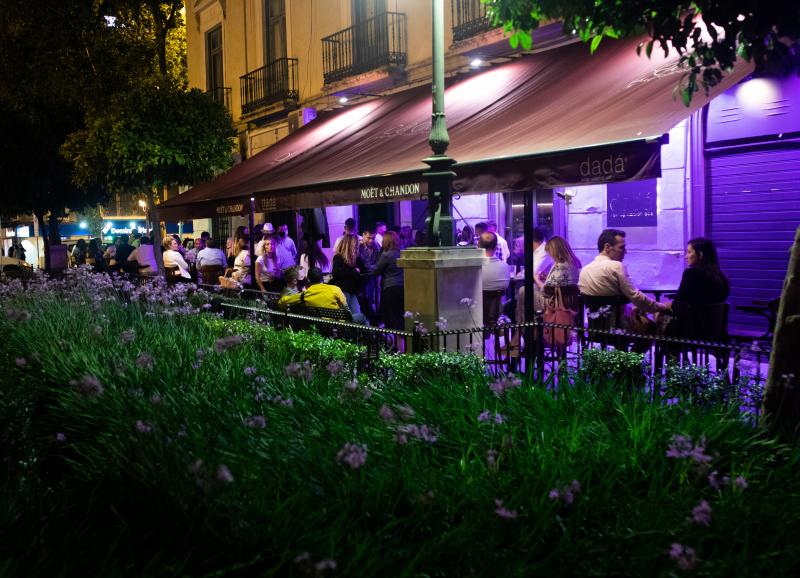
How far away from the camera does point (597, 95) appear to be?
9430 millimetres

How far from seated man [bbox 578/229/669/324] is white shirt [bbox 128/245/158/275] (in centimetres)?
1054

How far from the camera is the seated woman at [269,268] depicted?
1379 cm

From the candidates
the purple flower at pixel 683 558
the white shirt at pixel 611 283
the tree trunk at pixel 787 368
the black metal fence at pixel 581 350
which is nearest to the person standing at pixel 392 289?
the black metal fence at pixel 581 350

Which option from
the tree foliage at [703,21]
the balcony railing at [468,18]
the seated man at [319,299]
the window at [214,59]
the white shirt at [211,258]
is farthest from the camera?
the window at [214,59]

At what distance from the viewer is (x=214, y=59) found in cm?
2494

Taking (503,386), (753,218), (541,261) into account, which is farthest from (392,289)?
(503,386)

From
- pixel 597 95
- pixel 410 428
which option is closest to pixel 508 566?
pixel 410 428

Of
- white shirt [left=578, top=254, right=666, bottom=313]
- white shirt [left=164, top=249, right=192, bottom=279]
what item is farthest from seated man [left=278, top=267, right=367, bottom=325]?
white shirt [left=164, top=249, right=192, bottom=279]

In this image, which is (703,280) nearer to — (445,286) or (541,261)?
(445,286)

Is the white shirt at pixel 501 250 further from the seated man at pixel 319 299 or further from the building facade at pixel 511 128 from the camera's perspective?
the seated man at pixel 319 299

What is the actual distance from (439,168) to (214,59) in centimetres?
1871

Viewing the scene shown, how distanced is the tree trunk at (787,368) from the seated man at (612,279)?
381cm

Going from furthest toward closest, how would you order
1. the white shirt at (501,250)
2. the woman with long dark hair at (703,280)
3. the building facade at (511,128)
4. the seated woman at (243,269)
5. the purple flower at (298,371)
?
the seated woman at (243,269) < the white shirt at (501,250) < the building facade at (511,128) < the woman with long dark hair at (703,280) < the purple flower at (298,371)

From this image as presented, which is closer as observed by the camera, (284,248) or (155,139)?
(284,248)
